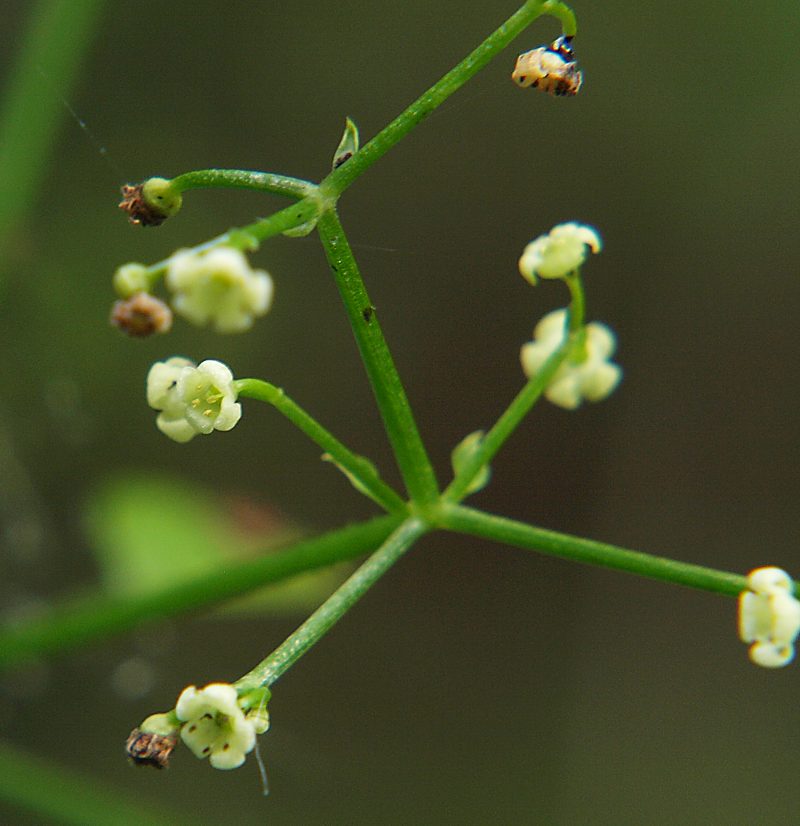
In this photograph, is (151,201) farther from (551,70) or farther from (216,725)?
(216,725)

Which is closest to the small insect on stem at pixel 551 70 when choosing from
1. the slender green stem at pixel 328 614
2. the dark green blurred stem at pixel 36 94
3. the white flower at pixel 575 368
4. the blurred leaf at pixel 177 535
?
the white flower at pixel 575 368

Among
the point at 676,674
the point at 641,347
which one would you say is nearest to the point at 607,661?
the point at 676,674

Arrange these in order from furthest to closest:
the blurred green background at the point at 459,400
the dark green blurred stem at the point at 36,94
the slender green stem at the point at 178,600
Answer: the blurred green background at the point at 459,400 → the dark green blurred stem at the point at 36,94 → the slender green stem at the point at 178,600

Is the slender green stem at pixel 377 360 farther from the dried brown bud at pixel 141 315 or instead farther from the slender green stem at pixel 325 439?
the dried brown bud at pixel 141 315

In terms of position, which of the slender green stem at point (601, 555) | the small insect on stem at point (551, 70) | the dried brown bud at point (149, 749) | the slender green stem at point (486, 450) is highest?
the small insect on stem at point (551, 70)

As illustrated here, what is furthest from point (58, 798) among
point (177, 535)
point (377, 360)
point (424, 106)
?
point (424, 106)

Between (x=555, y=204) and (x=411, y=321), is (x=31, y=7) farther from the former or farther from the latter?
(x=555, y=204)

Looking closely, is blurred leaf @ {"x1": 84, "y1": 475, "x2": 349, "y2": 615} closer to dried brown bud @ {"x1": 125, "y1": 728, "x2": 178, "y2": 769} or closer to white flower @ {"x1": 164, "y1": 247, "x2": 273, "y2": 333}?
dried brown bud @ {"x1": 125, "y1": 728, "x2": 178, "y2": 769}
